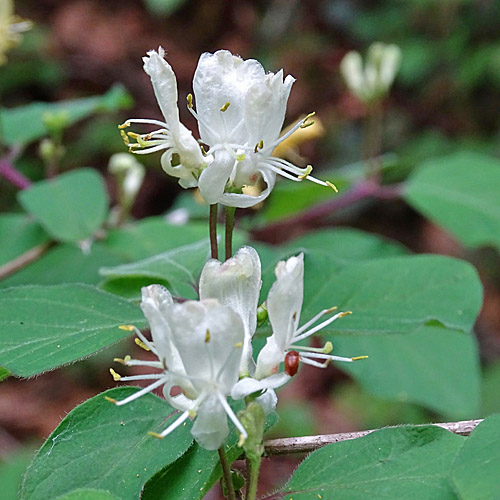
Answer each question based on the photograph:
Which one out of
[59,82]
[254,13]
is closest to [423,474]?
[59,82]

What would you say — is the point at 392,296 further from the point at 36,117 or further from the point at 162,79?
the point at 36,117

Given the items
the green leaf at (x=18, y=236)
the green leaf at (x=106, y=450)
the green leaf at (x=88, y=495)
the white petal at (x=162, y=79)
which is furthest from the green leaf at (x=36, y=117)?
the green leaf at (x=88, y=495)

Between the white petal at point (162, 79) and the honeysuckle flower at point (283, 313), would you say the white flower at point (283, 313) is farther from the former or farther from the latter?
the white petal at point (162, 79)

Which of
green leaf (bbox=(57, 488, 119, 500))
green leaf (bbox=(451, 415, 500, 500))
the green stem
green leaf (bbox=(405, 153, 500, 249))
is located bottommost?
green leaf (bbox=(405, 153, 500, 249))

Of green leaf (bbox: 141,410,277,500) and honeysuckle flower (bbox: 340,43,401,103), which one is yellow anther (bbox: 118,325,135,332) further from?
honeysuckle flower (bbox: 340,43,401,103)

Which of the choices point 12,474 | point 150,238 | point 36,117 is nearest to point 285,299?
point 150,238

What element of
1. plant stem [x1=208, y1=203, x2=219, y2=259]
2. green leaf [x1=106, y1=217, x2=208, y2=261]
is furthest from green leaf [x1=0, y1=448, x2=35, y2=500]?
plant stem [x1=208, y1=203, x2=219, y2=259]
